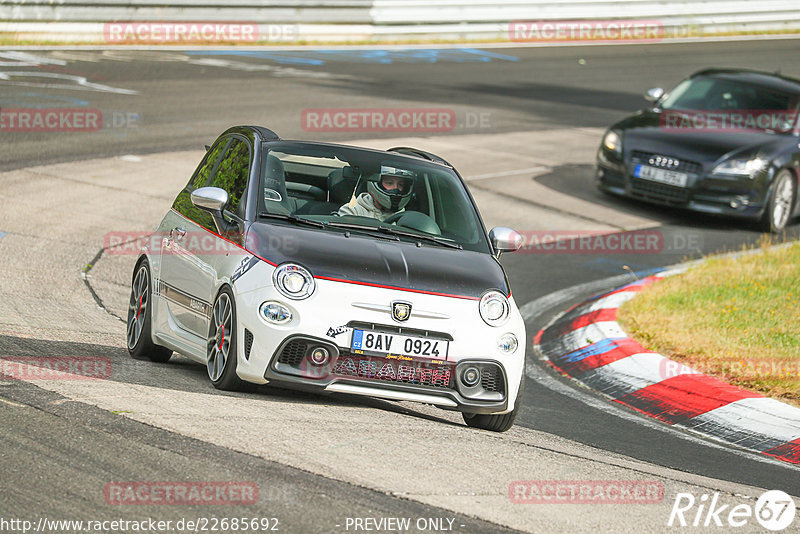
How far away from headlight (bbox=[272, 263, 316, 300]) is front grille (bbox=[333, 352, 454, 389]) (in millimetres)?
402

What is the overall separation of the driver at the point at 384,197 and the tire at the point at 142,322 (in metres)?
1.42

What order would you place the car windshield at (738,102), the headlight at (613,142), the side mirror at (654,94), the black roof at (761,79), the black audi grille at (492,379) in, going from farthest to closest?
the side mirror at (654,94) < the black roof at (761,79) < the car windshield at (738,102) < the headlight at (613,142) < the black audi grille at (492,379)

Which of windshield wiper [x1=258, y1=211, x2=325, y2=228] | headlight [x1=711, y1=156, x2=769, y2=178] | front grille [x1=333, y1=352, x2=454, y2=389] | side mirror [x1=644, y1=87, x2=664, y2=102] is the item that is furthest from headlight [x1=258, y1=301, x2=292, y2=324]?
side mirror [x1=644, y1=87, x2=664, y2=102]

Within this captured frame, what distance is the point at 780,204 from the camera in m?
15.4

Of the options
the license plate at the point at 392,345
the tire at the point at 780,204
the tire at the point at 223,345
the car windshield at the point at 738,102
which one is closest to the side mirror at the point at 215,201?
the tire at the point at 223,345

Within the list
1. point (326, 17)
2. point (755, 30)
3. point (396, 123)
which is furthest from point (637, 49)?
point (396, 123)

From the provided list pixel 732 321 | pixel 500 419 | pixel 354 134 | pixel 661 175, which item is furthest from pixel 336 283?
pixel 354 134

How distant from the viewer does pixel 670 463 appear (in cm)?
693

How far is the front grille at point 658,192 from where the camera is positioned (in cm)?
1516

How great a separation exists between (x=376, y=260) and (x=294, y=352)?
73cm

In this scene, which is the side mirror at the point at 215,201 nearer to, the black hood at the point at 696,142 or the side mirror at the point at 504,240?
the side mirror at the point at 504,240

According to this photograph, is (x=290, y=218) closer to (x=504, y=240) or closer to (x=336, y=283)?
(x=336, y=283)

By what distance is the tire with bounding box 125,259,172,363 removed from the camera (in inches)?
309

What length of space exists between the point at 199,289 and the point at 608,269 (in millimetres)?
6672
